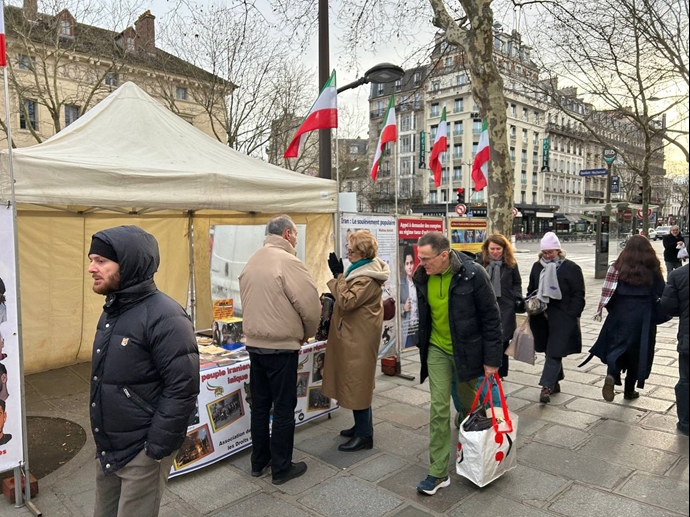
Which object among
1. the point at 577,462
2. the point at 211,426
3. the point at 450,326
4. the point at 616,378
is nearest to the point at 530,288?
the point at 616,378

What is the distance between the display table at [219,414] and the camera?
137 inches

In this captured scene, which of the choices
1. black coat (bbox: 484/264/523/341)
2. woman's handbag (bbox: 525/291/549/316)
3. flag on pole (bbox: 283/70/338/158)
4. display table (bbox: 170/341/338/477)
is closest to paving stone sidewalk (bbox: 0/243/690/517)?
display table (bbox: 170/341/338/477)

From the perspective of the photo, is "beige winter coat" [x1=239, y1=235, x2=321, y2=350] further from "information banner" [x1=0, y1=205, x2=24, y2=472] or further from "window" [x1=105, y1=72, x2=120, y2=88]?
"window" [x1=105, y1=72, x2=120, y2=88]

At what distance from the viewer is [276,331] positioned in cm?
325

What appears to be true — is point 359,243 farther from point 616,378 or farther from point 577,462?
point 616,378

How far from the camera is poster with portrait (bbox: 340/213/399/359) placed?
584 centimetres

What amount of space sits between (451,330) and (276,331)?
115 cm

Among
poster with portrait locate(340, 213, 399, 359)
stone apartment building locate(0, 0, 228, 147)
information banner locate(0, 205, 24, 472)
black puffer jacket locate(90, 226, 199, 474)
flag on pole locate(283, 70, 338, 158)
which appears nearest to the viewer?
black puffer jacket locate(90, 226, 199, 474)

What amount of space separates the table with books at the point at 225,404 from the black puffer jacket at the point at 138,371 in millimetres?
1240

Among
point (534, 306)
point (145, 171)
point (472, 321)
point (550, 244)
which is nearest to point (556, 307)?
point (534, 306)

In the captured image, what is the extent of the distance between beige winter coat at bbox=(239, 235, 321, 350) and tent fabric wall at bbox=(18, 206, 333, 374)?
2.95 metres

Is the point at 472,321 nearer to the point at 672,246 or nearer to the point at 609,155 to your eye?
the point at 672,246

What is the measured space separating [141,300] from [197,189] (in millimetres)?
2193

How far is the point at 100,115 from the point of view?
15.5 ft
